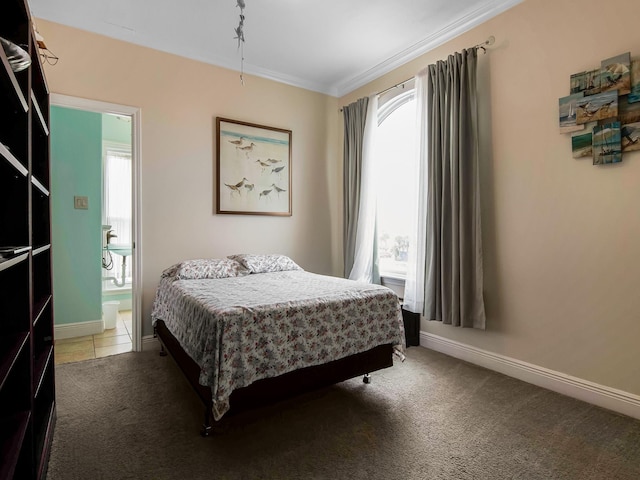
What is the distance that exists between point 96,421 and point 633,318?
3.19 m

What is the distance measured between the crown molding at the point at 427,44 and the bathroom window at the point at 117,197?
2.95 meters

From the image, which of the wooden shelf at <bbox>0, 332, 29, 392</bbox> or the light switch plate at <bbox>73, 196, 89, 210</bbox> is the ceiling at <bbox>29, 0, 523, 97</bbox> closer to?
the light switch plate at <bbox>73, 196, 89, 210</bbox>

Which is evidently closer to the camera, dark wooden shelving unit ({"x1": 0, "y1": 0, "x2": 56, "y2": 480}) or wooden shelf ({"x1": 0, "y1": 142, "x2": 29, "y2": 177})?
wooden shelf ({"x1": 0, "y1": 142, "x2": 29, "y2": 177})

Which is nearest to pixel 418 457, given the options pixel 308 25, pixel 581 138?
pixel 581 138

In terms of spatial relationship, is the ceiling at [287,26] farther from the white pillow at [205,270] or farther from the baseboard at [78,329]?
the baseboard at [78,329]

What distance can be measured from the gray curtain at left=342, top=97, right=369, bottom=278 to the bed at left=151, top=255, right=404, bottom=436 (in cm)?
132

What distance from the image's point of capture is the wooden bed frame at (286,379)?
186 centimetres

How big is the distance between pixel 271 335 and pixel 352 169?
2581mm

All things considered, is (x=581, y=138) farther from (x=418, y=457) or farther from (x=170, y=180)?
(x=170, y=180)

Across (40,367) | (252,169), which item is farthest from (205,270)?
(40,367)

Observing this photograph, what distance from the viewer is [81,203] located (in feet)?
11.9

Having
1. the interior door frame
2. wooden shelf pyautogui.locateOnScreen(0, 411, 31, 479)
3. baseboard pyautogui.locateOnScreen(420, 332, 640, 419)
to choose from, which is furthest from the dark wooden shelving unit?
baseboard pyautogui.locateOnScreen(420, 332, 640, 419)

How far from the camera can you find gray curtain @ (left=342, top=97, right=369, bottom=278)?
3.91 metres

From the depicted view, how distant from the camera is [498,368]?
2.71 m
